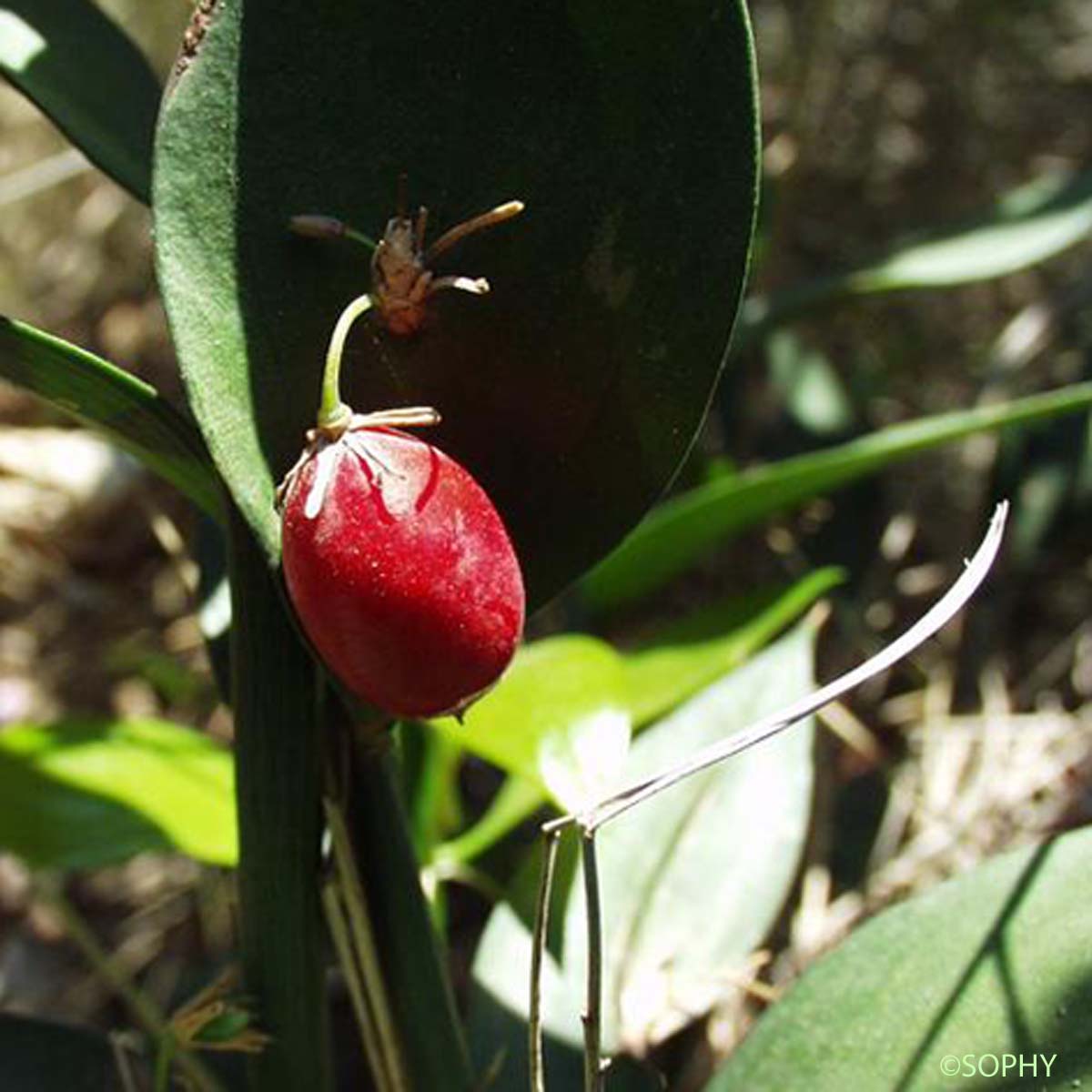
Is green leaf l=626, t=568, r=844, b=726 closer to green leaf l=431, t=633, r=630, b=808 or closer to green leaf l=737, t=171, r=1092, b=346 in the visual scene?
green leaf l=431, t=633, r=630, b=808

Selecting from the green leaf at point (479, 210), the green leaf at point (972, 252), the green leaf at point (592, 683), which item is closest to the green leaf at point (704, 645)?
the green leaf at point (592, 683)

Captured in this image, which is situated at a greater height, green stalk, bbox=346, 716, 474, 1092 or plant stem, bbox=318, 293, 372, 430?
plant stem, bbox=318, 293, 372, 430

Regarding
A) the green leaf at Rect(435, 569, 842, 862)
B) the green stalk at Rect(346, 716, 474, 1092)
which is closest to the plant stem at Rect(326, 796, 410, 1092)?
the green stalk at Rect(346, 716, 474, 1092)

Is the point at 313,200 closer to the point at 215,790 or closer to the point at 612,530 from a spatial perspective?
the point at 612,530

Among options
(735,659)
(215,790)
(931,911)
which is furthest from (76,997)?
(931,911)

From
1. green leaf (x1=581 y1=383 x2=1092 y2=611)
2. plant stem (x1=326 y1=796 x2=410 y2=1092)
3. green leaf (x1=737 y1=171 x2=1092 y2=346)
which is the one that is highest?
green leaf (x1=737 y1=171 x2=1092 y2=346)

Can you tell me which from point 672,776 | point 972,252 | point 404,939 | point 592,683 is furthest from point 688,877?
point 972,252
